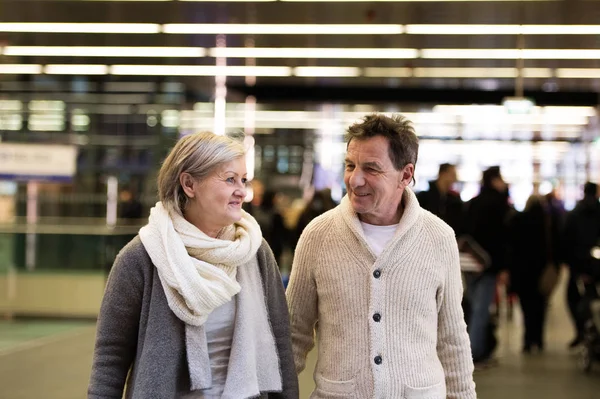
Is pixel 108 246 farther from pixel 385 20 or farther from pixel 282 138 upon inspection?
pixel 282 138

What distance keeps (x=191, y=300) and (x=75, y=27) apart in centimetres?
895

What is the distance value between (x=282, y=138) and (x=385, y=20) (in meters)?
17.3

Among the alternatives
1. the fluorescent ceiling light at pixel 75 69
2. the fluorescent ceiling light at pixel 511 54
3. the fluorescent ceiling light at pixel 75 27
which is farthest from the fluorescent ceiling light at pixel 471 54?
the fluorescent ceiling light at pixel 75 69

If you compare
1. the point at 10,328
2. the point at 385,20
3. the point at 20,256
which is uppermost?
the point at 385,20

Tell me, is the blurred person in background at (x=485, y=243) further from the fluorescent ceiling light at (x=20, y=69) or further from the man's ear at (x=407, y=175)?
the fluorescent ceiling light at (x=20, y=69)

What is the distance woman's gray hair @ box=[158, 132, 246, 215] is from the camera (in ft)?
8.83

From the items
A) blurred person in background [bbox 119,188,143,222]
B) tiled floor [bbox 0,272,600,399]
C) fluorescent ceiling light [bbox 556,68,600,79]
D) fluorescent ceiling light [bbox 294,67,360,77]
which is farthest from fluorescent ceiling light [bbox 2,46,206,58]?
fluorescent ceiling light [bbox 556,68,600,79]

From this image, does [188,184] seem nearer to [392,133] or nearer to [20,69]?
[392,133]

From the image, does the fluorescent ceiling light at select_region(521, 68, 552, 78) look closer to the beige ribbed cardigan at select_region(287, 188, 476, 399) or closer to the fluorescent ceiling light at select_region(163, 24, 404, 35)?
the fluorescent ceiling light at select_region(163, 24, 404, 35)

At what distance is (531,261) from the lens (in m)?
10.1

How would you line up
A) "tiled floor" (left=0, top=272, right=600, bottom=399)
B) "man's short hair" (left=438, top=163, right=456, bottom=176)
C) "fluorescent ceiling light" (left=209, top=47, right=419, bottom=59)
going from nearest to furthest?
"tiled floor" (left=0, top=272, right=600, bottom=399), "man's short hair" (left=438, top=163, right=456, bottom=176), "fluorescent ceiling light" (left=209, top=47, right=419, bottom=59)

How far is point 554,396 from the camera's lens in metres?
7.37

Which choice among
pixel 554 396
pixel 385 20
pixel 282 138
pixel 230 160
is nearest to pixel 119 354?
pixel 230 160

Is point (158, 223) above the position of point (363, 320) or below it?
above
